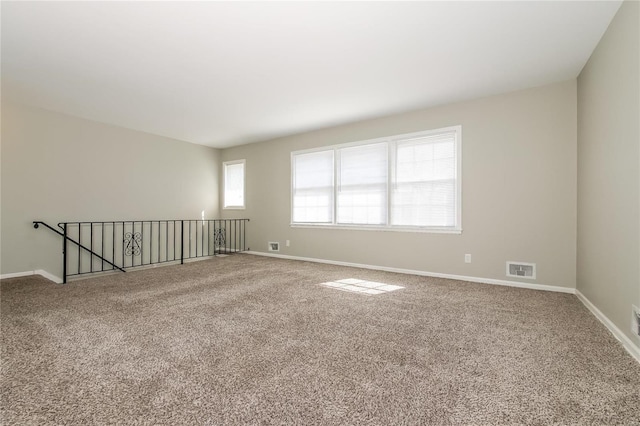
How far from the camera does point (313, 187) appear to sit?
5551 millimetres

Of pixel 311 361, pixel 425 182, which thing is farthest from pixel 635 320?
pixel 425 182

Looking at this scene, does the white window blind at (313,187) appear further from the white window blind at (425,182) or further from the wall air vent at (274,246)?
the white window blind at (425,182)

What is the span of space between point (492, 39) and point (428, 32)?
1.95ft

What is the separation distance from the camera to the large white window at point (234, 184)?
674 centimetres

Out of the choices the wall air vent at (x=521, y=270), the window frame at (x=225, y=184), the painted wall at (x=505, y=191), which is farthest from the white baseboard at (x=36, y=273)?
the wall air vent at (x=521, y=270)

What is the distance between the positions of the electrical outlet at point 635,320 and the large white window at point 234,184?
6.10m

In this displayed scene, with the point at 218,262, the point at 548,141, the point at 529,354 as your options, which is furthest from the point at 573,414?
the point at 218,262

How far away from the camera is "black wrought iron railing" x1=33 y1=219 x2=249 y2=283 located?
4.75 meters

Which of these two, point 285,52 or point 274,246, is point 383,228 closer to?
point 274,246

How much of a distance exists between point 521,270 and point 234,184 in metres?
5.64

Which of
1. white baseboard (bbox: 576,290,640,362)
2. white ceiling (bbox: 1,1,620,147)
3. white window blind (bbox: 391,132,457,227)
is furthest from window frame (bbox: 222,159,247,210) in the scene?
white baseboard (bbox: 576,290,640,362)

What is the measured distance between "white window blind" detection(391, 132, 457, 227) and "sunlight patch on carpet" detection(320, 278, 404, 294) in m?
1.17

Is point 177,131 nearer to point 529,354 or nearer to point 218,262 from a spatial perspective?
point 218,262

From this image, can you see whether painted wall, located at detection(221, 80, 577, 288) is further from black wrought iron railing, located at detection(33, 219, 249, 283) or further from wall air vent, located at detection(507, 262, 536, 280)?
black wrought iron railing, located at detection(33, 219, 249, 283)
